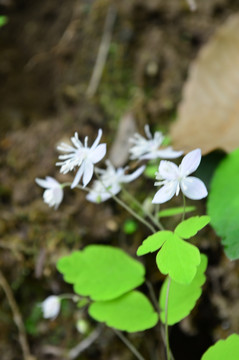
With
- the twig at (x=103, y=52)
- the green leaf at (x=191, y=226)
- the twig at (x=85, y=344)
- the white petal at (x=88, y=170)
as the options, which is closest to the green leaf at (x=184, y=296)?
the green leaf at (x=191, y=226)

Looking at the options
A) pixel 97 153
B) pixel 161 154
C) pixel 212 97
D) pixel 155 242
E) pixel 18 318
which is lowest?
pixel 18 318

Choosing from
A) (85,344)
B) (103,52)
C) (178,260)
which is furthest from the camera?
(103,52)

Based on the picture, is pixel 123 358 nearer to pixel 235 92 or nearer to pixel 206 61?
pixel 235 92

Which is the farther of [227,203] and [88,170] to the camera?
[227,203]

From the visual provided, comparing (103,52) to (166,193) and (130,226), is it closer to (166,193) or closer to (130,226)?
(130,226)

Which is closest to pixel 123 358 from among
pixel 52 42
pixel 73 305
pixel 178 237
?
pixel 73 305

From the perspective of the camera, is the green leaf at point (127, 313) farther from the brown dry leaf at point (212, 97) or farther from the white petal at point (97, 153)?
the brown dry leaf at point (212, 97)

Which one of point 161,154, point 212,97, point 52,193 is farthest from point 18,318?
point 212,97
